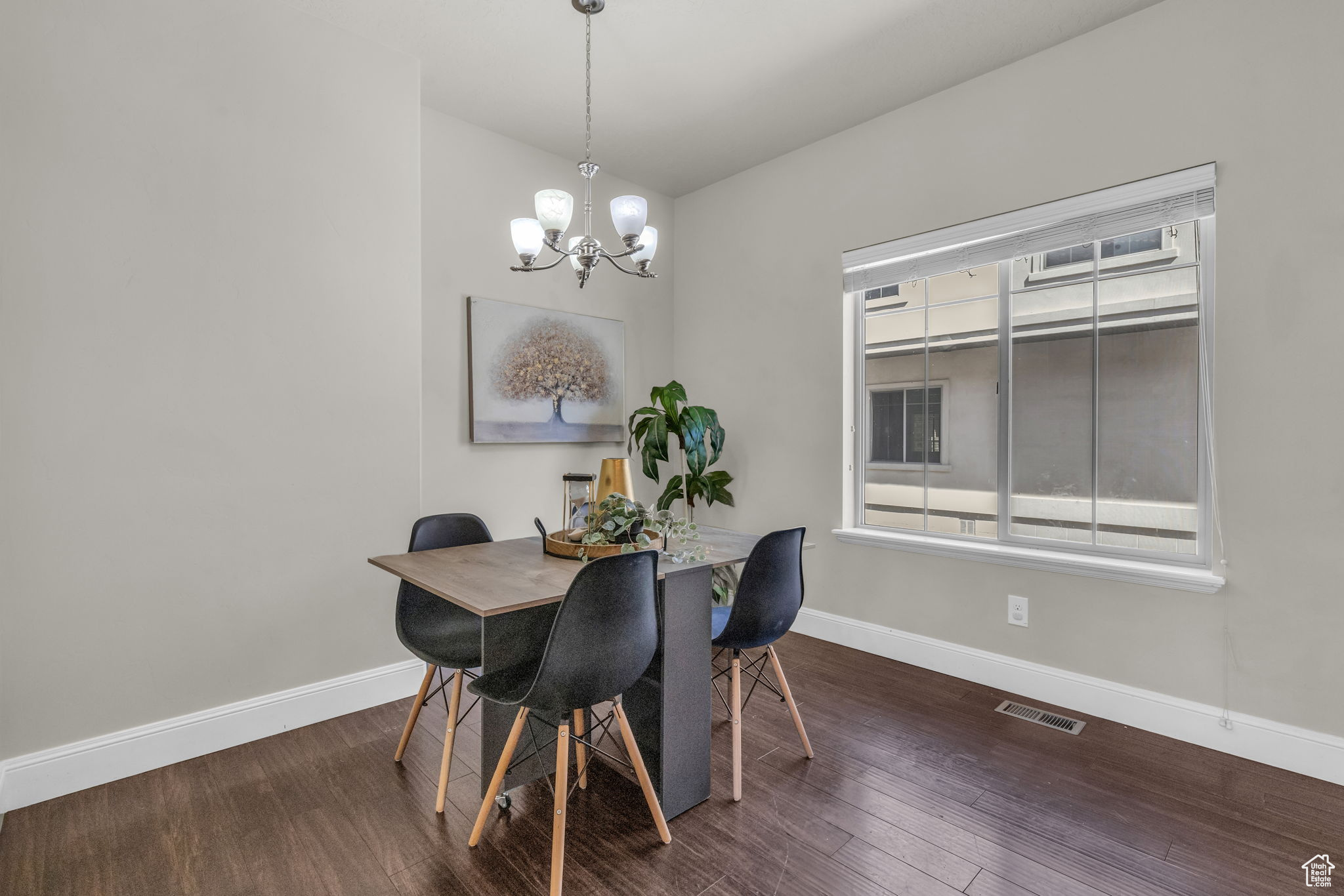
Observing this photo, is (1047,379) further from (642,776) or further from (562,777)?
(562,777)

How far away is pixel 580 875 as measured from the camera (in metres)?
1.72

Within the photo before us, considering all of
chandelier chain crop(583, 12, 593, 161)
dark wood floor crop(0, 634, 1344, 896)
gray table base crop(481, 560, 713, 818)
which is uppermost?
chandelier chain crop(583, 12, 593, 161)

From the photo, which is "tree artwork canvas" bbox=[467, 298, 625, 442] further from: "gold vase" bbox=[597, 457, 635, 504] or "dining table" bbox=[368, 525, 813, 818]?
"dining table" bbox=[368, 525, 813, 818]

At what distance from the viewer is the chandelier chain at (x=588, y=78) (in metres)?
2.66

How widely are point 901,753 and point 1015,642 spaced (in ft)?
3.20

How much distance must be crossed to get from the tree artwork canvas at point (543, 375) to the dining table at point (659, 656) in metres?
1.60

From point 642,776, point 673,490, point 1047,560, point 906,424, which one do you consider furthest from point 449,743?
point 906,424

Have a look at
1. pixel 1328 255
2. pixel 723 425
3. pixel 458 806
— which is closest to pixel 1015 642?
pixel 1328 255

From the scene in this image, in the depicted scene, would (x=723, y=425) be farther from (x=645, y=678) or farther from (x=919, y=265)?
(x=645, y=678)

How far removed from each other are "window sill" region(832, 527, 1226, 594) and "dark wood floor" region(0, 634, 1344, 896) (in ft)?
2.11

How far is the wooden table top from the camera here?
168 cm

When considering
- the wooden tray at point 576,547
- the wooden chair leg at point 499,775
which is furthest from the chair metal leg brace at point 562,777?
the wooden tray at point 576,547

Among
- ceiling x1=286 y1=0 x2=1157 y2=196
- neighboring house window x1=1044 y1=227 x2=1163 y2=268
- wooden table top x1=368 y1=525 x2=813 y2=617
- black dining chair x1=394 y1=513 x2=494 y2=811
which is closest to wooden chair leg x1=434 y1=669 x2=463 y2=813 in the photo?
black dining chair x1=394 y1=513 x2=494 y2=811

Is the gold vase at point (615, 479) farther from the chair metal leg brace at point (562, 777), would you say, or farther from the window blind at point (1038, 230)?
the window blind at point (1038, 230)
